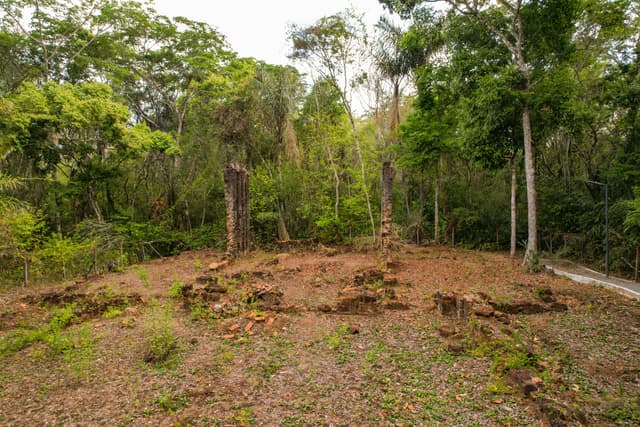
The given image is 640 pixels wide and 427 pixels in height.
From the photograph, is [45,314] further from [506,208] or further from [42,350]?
[506,208]

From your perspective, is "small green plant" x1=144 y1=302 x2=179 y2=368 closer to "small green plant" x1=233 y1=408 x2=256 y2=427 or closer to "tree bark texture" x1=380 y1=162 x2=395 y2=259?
"small green plant" x1=233 y1=408 x2=256 y2=427

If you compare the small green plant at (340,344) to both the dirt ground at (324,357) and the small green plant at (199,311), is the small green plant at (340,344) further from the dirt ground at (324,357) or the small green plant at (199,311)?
the small green plant at (199,311)

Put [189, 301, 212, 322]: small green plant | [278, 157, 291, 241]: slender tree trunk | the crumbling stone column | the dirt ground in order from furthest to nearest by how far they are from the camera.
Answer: [278, 157, 291, 241]: slender tree trunk → the crumbling stone column → [189, 301, 212, 322]: small green plant → the dirt ground

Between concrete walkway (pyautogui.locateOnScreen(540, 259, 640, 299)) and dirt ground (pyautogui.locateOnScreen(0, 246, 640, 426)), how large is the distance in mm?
533

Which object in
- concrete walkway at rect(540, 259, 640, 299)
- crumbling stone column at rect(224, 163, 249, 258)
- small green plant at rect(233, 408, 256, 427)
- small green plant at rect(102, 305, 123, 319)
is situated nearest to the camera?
small green plant at rect(233, 408, 256, 427)

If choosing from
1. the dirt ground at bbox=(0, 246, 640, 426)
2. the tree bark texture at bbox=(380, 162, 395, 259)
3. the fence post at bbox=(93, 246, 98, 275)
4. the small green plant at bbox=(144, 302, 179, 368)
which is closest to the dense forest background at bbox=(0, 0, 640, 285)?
the fence post at bbox=(93, 246, 98, 275)

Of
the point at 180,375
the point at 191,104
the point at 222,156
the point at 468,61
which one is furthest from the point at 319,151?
the point at 180,375

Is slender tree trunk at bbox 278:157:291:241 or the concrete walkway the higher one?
slender tree trunk at bbox 278:157:291:241

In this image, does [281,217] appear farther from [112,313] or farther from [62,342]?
[62,342]

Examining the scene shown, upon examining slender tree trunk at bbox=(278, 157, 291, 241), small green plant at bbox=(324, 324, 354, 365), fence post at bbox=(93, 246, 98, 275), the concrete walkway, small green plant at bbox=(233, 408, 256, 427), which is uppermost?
slender tree trunk at bbox=(278, 157, 291, 241)

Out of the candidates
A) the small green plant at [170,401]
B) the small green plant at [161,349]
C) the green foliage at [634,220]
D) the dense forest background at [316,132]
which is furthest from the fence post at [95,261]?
the green foliage at [634,220]

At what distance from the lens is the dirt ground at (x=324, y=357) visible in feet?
12.2

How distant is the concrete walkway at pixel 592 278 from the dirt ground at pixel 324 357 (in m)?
0.53

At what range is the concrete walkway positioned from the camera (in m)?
8.35
